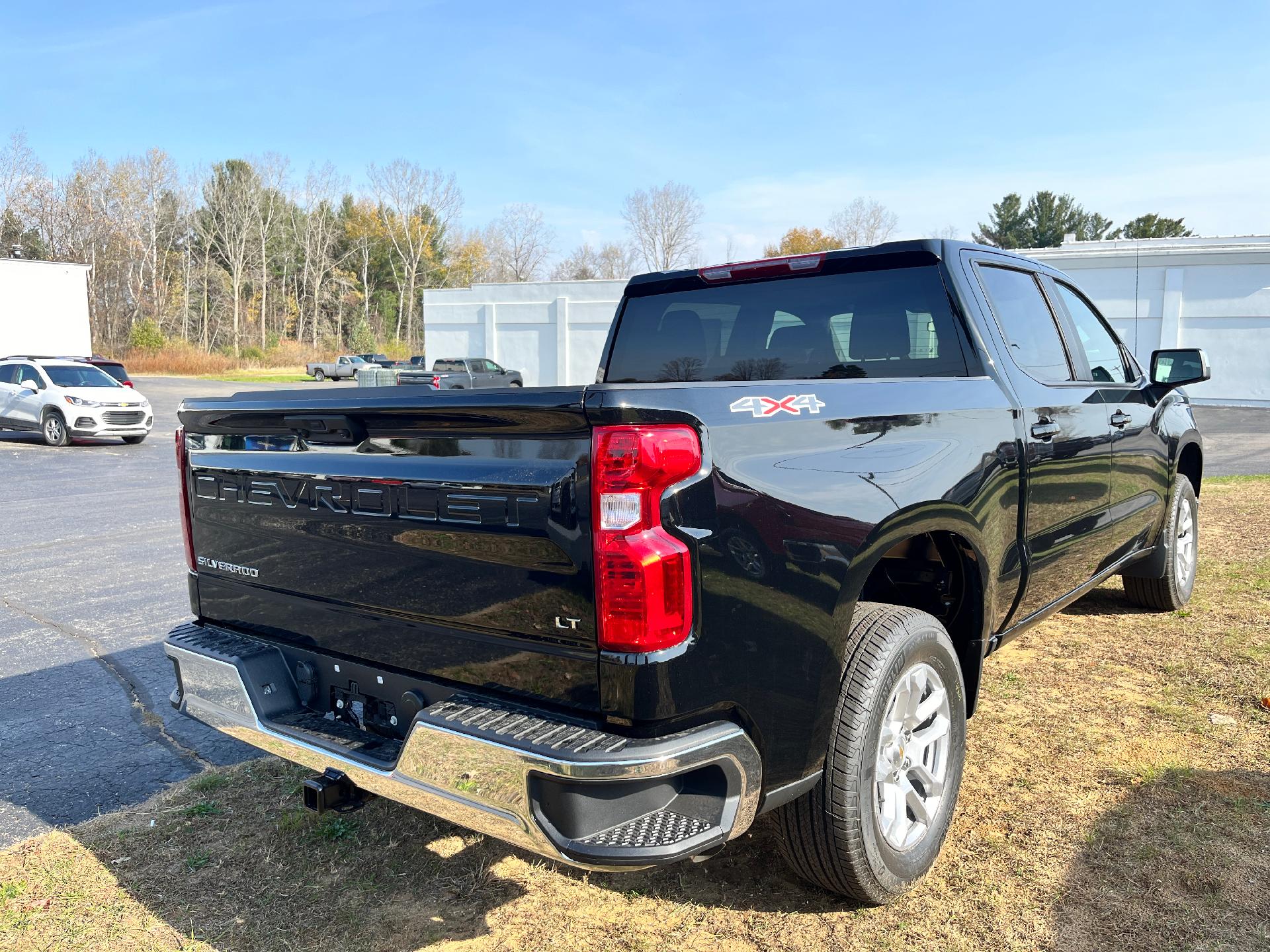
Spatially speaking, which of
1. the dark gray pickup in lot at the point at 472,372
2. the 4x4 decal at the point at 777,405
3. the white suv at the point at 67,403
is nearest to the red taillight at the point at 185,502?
the 4x4 decal at the point at 777,405

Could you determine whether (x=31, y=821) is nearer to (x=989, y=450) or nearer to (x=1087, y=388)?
(x=989, y=450)

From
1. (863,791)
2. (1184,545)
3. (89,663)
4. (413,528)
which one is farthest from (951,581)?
(89,663)

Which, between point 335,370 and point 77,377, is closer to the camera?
point 77,377

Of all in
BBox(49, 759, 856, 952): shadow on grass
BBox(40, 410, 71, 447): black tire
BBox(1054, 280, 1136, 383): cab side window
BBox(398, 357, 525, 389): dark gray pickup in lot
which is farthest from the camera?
BBox(398, 357, 525, 389): dark gray pickup in lot

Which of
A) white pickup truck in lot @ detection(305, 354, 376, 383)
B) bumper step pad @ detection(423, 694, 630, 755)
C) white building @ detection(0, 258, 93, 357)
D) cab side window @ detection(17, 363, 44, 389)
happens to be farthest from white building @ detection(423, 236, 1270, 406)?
white pickup truck in lot @ detection(305, 354, 376, 383)

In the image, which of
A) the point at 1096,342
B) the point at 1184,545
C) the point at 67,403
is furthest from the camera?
the point at 67,403

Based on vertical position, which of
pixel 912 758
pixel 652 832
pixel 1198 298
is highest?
pixel 1198 298

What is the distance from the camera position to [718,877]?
10.4 ft

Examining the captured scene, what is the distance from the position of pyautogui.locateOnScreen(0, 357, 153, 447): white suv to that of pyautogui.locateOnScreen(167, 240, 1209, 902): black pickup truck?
723 inches

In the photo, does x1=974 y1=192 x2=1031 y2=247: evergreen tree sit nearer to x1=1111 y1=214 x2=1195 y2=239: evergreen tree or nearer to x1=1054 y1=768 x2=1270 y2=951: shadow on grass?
x1=1111 y1=214 x2=1195 y2=239: evergreen tree

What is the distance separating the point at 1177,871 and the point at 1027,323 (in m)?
2.22

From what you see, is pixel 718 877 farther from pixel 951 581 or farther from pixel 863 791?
pixel 951 581

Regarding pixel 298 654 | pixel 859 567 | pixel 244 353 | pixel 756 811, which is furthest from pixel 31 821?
pixel 244 353

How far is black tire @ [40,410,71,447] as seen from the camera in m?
19.4
